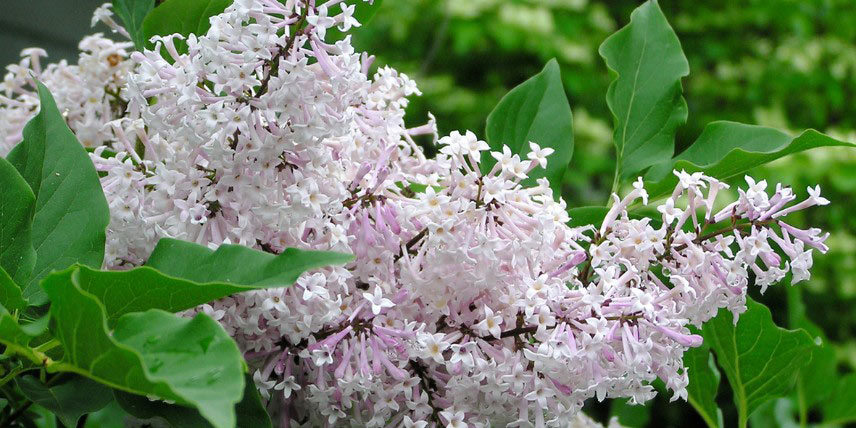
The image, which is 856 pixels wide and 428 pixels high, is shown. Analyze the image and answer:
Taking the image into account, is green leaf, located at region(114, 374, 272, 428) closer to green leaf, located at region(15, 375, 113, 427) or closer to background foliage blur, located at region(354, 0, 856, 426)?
green leaf, located at region(15, 375, 113, 427)

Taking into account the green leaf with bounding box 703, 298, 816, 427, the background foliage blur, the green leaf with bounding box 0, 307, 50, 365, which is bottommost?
the background foliage blur

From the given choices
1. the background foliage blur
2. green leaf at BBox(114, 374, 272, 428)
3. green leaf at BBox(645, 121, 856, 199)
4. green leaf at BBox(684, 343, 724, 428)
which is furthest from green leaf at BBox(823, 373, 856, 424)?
the background foliage blur

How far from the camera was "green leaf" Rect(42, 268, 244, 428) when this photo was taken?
31 cm

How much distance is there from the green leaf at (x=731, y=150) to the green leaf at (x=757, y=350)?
0.09m

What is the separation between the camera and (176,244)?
1.32 ft

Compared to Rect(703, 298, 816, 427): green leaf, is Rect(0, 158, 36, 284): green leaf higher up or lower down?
higher up

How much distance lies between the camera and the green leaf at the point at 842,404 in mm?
929

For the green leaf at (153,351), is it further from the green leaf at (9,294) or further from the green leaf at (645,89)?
the green leaf at (645,89)

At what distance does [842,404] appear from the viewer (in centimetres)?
94

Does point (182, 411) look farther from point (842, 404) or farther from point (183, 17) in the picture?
point (842, 404)

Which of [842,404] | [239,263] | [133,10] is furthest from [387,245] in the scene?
[842,404]

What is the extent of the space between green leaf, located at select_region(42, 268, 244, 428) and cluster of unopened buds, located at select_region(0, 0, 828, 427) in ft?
0.24

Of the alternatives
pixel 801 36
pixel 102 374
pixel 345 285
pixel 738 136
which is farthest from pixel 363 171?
pixel 801 36

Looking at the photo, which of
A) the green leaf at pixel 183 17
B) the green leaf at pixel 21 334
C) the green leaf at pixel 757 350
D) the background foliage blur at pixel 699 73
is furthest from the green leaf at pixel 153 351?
the background foliage blur at pixel 699 73
